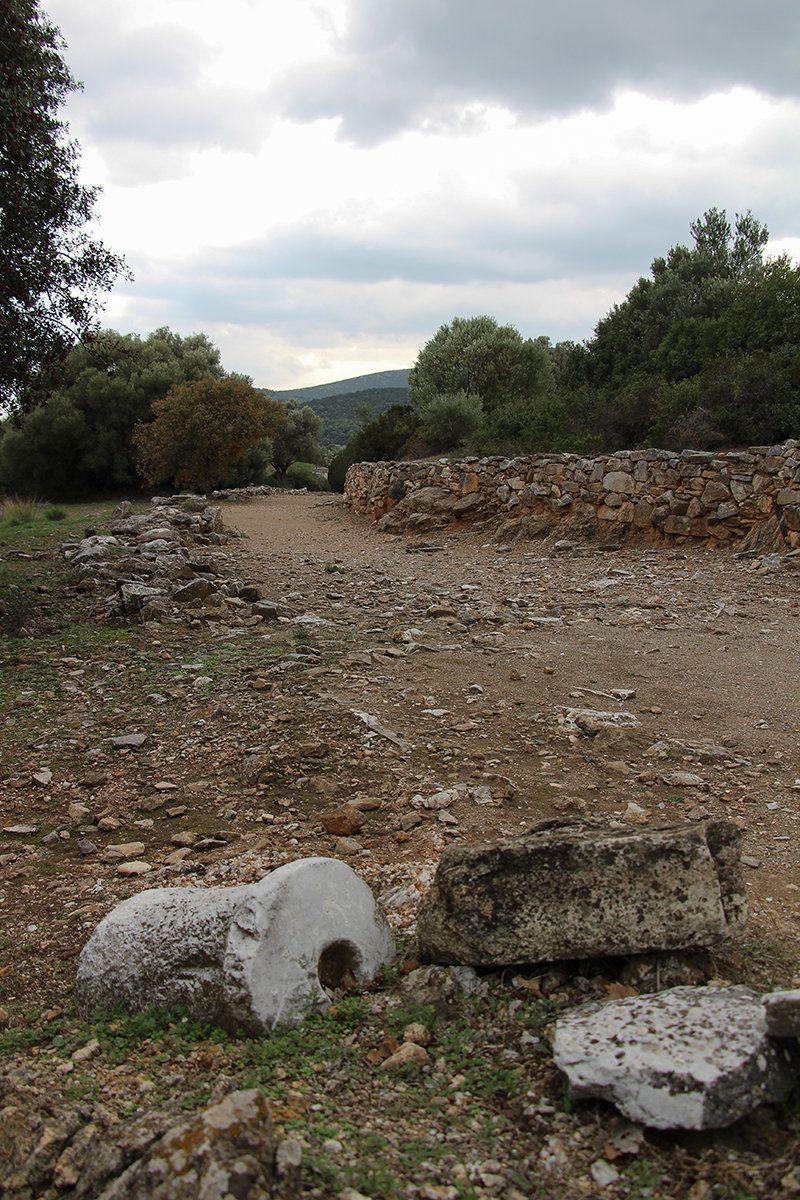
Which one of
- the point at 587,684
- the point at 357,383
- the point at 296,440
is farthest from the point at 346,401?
the point at 587,684

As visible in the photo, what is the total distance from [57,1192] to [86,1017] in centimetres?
74

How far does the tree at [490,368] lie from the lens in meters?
27.7

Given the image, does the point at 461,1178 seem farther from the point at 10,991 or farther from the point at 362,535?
the point at 362,535

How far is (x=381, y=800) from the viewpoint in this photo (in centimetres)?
404

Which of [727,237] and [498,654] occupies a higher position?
[727,237]

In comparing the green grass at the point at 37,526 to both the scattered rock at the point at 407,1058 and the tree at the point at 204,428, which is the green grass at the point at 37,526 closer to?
the tree at the point at 204,428

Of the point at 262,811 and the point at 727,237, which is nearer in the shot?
the point at 262,811

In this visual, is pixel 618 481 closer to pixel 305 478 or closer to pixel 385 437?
pixel 385 437

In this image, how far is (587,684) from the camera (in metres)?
5.67

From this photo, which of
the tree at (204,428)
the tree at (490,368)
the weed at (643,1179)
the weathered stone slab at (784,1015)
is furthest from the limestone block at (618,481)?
the tree at (490,368)

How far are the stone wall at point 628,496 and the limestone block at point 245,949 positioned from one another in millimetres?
9136

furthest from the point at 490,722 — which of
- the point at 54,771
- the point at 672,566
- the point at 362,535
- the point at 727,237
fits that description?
the point at 727,237

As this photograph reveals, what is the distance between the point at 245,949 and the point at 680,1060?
1.14m

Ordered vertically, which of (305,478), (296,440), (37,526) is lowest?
(37,526)
